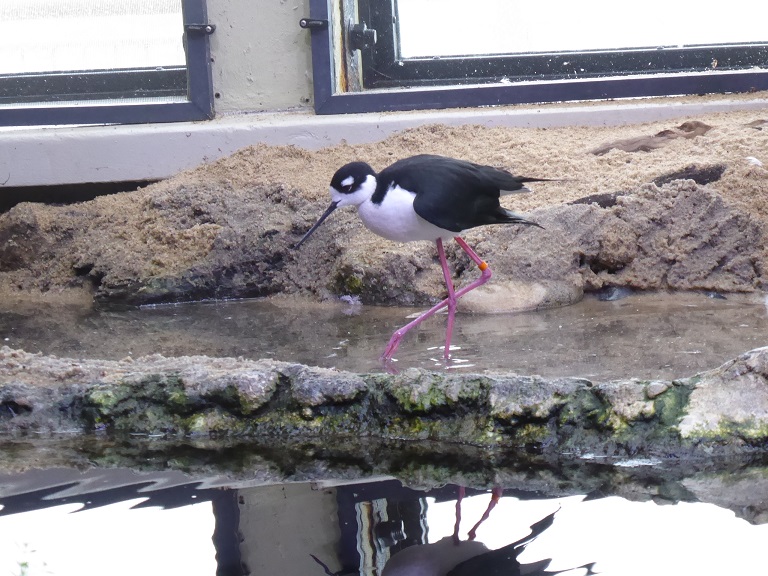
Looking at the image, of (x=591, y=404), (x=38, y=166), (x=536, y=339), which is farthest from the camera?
(x=38, y=166)

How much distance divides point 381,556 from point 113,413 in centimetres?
109

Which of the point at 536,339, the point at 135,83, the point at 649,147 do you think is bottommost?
the point at 536,339

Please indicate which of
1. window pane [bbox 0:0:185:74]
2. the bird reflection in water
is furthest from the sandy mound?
the bird reflection in water

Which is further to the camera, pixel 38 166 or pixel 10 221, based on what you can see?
pixel 38 166

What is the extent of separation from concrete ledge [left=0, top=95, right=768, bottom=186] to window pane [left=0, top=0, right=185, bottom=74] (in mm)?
545

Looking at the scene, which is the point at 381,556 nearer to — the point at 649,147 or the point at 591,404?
the point at 591,404

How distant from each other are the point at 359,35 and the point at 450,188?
2751mm

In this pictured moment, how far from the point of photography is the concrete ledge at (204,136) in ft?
18.0

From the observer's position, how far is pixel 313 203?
4938 millimetres

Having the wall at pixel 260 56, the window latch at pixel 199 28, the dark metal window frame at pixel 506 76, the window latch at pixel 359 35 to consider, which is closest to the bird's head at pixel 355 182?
the dark metal window frame at pixel 506 76

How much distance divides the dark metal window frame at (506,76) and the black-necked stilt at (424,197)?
2.20 m

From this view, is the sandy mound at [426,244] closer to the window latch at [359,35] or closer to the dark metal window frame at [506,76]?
the dark metal window frame at [506,76]

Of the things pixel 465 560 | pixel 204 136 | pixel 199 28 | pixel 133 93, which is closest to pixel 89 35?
pixel 133 93

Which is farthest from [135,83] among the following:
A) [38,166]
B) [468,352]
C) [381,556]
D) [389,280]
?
[381,556]
